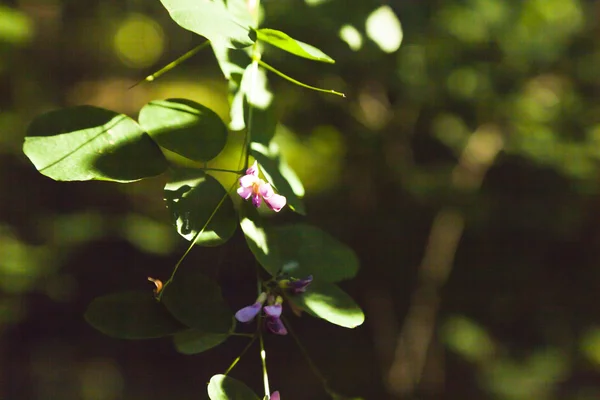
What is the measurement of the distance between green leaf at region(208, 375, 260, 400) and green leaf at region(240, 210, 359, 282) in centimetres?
11

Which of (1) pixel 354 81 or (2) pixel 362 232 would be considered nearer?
(1) pixel 354 81

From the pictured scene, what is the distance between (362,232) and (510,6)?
1.15 m

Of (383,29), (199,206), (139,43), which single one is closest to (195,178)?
(199,206)

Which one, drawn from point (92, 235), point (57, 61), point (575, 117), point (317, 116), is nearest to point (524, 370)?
point (575, 117)

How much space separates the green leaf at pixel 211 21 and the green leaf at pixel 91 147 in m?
0.13

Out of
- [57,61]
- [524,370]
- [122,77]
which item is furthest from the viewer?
[122,77]

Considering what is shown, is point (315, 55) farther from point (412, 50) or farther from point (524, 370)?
point (524, 370)

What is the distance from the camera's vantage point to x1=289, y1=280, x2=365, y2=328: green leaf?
0.64 meters

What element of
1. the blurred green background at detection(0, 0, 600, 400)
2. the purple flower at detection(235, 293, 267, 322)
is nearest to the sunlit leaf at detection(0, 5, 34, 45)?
the blurred green background at detection(0, 0, 600, 400)

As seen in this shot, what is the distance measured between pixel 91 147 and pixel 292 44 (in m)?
0.20

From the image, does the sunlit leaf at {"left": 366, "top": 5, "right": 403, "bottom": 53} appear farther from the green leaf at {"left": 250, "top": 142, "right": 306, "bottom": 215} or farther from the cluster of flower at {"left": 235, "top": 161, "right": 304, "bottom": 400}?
the cluster of flower at {"left": 235, "top": 161, "right": 304, "bottom": 400}

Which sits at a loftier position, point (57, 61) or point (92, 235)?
point (57, 61)

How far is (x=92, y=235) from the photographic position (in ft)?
9.53

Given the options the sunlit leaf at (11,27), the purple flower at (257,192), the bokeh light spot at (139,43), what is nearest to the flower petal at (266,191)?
the purple flower at (257,192)
